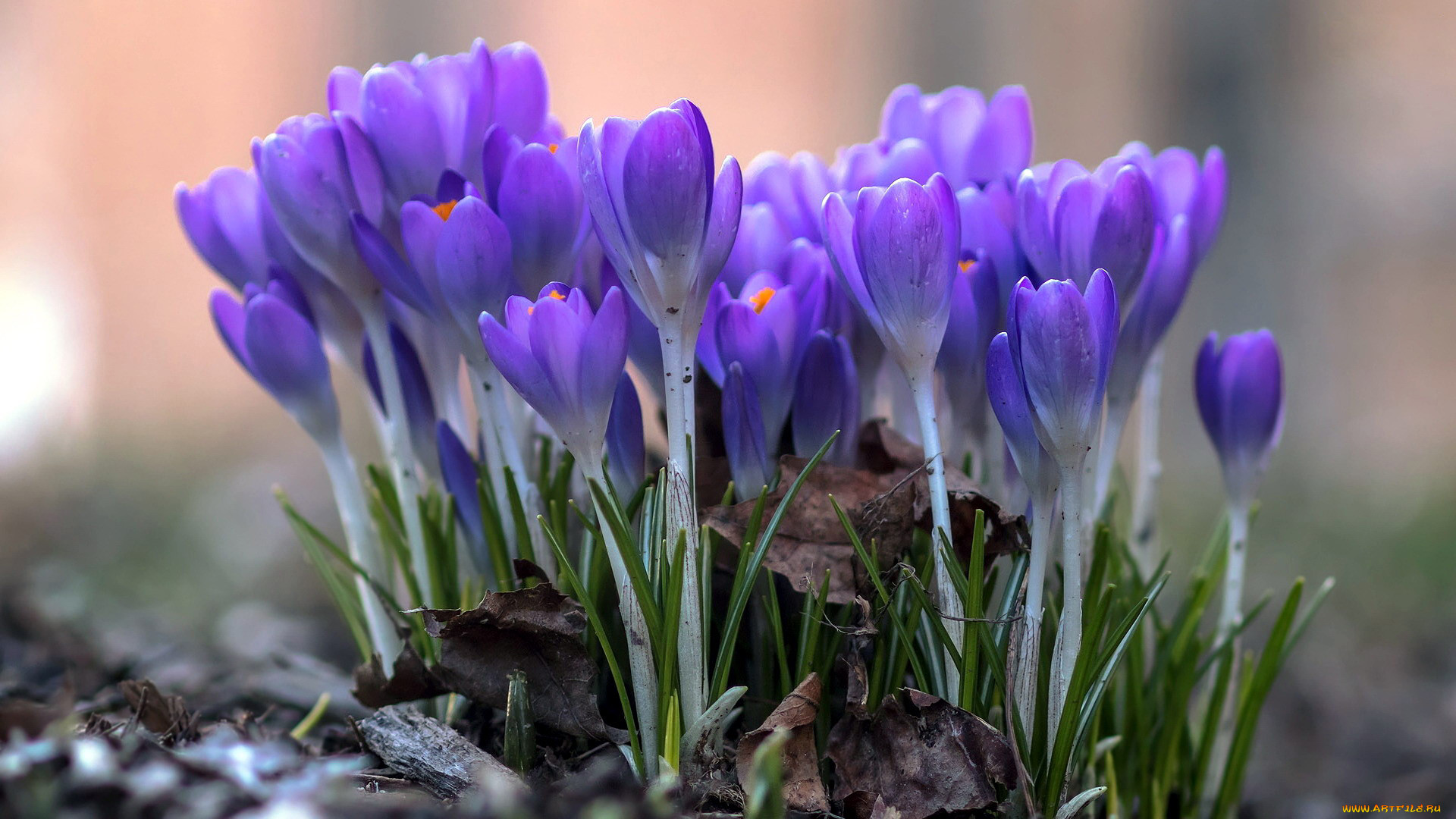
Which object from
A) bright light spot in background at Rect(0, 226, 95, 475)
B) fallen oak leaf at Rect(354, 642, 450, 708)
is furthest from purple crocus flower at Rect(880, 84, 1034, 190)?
bright light spot in background at Rect(0, 226, 95, 475)

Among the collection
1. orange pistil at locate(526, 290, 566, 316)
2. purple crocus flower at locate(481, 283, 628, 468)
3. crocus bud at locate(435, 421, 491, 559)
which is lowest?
crocus bud at locate(435, 421, 491, 559)

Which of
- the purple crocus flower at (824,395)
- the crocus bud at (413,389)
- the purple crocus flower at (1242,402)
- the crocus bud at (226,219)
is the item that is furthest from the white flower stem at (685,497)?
the purple crocus flower at (1242,402)

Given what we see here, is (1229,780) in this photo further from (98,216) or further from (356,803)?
(98,216)

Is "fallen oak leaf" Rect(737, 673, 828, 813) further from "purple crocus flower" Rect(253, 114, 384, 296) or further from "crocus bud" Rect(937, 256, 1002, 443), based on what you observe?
"purple crocus flower" Rect(253, 114, 384, 296)

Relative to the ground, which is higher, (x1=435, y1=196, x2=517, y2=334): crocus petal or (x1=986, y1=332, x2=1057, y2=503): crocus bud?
(x1=435, y1=196, x2=517, y2=334): crocus petal

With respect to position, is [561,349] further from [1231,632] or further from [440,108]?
[1231,632]

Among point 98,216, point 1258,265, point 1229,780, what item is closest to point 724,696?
point 1229,780

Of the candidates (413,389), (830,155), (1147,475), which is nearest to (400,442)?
(413,389)
